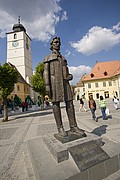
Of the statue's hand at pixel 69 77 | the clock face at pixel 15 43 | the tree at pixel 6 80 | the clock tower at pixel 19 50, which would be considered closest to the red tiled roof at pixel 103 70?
the clock tower at pixel 19 50

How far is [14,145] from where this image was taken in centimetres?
553

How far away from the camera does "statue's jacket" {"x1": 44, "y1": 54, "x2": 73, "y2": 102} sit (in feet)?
12.6

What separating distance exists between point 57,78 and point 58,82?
114mm

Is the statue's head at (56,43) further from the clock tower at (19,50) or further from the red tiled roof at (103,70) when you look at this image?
the clock tower at (19,50)

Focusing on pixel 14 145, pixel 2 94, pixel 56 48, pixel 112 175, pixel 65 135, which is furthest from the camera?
pixel 2 94

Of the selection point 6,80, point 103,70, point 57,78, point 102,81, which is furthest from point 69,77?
point 103,70

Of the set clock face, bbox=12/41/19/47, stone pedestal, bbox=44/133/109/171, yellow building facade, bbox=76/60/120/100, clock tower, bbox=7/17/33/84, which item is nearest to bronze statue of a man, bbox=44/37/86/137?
stone pedestal, bbox=44/133/109/171

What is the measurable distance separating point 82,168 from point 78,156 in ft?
0.95

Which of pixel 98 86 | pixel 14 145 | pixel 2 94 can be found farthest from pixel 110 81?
pixel 14 145

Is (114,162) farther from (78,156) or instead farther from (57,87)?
(57,87)

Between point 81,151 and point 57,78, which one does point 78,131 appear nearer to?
point 81,151

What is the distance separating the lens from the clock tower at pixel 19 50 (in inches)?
1874

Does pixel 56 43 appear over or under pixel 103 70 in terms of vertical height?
under

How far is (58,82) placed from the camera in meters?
3.85
